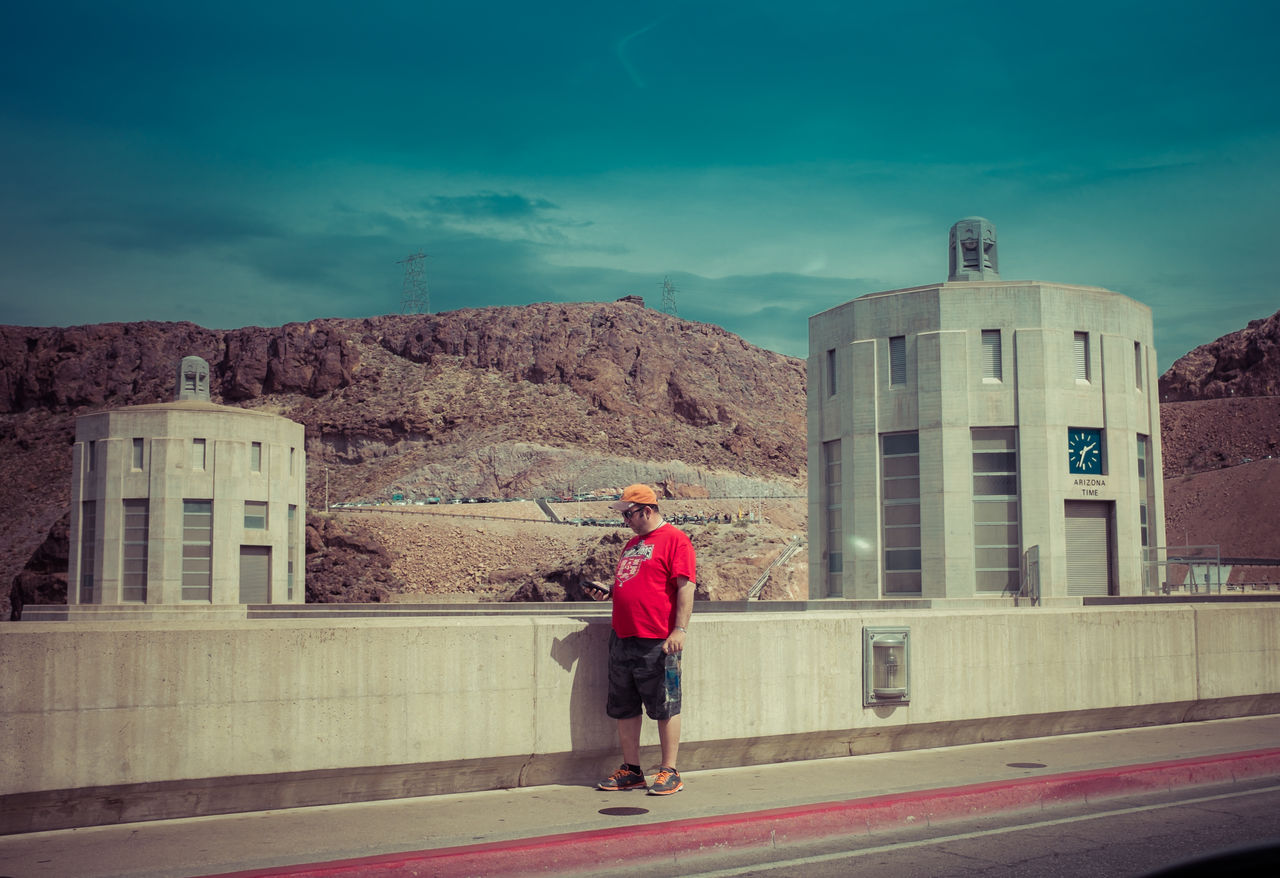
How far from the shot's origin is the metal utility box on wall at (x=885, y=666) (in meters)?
9.15

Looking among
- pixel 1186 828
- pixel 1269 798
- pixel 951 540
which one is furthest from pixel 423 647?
pixel 951 540

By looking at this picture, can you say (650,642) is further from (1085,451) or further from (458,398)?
(458,398)

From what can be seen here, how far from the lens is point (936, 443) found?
66.5 ft

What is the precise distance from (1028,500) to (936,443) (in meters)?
1.78

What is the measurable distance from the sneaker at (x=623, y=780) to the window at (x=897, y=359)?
1430 cm

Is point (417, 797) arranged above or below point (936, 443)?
below

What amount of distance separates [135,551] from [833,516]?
21.1 m

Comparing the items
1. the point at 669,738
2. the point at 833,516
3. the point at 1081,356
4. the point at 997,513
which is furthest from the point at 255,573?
the point at 669,738

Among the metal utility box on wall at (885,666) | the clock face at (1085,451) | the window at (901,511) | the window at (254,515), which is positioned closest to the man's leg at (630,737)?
the metal utility box on wall at (885,666)

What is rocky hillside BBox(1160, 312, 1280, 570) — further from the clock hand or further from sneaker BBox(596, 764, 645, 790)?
sneaker BBox(596, 764, 645, 790)

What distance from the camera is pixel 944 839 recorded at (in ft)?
23.0

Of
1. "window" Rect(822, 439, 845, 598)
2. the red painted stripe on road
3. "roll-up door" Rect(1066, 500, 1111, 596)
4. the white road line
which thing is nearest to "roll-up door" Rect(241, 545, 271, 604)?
"window" Rect(822, 439, 845, 598)

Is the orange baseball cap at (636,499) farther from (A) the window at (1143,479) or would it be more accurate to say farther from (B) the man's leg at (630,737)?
(A) the window at (1143,479)

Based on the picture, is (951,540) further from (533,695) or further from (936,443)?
(533,695)
